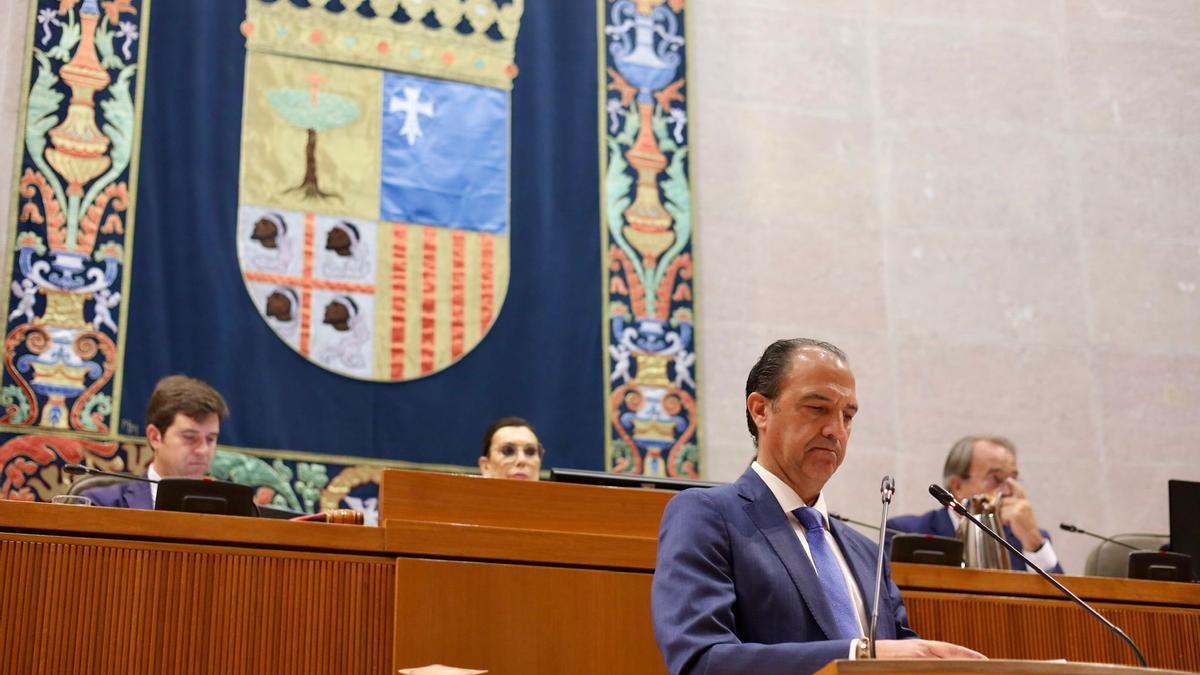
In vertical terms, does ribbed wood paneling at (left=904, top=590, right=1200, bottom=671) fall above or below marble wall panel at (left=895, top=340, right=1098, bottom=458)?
below

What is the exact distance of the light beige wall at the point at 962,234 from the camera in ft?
23.4

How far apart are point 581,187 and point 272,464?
76.2 inches

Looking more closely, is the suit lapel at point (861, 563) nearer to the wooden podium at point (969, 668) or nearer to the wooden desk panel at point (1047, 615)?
the wooden podium at point (969, 668)

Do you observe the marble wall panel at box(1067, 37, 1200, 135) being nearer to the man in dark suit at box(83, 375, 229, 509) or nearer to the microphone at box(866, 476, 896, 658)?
the man in dark suit at box(83, 375, 229, 509)

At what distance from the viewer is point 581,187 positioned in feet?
22.7

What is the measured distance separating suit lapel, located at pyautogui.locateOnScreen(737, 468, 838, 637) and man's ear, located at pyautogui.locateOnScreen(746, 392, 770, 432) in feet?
0.34

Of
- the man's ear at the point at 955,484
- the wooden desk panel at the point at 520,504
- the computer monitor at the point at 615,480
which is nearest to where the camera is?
the wooden desk panel at the point at 520,504

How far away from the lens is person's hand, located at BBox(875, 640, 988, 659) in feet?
7.77

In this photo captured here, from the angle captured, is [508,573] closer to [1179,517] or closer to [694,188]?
[1179,517]

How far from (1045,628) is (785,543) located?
159 cm

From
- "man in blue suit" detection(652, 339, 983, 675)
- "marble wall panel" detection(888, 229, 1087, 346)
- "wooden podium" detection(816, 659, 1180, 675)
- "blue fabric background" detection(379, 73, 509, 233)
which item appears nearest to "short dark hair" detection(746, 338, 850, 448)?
"man in blue suit" detection(652, 339, 983, 675)

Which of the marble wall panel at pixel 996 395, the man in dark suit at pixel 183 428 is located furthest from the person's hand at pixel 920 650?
the marble wall panel at pixel 996 395

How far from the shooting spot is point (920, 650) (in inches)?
95.0

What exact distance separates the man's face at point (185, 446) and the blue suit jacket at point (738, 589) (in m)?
2.63
